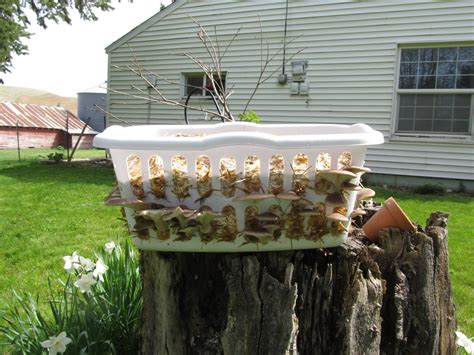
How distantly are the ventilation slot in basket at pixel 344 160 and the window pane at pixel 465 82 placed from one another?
7591 mm

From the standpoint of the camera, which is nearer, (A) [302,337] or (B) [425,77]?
(A) [302,337]

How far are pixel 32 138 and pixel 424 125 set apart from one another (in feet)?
69.2

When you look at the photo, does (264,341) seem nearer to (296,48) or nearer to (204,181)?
(204,181)

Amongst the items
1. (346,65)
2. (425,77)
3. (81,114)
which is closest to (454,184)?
(425,77)

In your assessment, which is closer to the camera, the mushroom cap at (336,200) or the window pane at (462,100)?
the mushroom cap at (336,200)

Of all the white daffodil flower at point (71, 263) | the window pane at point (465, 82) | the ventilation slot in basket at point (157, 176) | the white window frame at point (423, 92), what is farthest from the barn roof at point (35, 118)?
the ventilation slot in basket at point (157, 176)

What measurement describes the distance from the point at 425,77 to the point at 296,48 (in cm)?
253

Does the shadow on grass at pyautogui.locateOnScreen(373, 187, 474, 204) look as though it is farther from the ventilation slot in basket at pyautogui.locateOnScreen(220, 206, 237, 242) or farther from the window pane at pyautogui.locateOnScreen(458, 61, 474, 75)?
the ventilation slot in basket at pyautogui.locateOnScreen(220, 206, 237, 242)

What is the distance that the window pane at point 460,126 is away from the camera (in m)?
7.85

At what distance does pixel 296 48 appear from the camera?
358 inches

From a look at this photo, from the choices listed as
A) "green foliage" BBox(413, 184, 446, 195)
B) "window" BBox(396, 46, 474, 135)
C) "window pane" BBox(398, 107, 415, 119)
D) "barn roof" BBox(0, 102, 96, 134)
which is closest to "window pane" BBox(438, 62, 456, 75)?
"window" BBox(396, 46, 474, 135)

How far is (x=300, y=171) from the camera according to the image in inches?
45.5

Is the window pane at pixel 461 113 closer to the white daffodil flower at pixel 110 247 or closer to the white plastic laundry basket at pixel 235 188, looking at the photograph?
the white daffodil flower at pixel 110 247

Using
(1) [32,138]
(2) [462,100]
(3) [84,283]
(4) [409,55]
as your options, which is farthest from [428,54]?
(1) [32,138]
